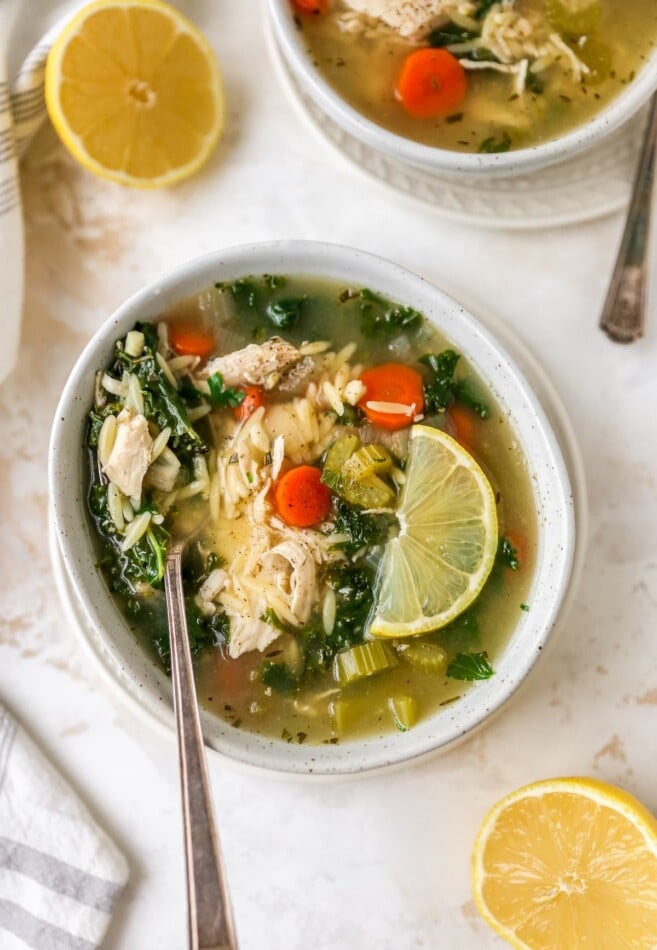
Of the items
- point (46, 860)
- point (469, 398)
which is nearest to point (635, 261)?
point (469, 398)

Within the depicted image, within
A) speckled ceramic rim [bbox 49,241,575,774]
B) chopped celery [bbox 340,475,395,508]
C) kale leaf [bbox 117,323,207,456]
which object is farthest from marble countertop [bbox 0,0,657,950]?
chopped celery [bbox 340,475,395,508]

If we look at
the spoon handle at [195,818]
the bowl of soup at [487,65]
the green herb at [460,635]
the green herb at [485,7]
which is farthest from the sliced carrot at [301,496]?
the green herb at [485,7]

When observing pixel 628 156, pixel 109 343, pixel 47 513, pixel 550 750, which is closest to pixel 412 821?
pixel 550 750

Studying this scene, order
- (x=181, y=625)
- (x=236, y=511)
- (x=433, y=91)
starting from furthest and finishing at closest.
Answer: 1. (x=433, y=91)
2. (x=236, y=511)
3. (x=181, y=625)

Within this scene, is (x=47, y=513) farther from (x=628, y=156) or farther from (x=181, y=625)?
(x=628, y=156)

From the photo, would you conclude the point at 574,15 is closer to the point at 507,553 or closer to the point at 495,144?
the point at 495,144

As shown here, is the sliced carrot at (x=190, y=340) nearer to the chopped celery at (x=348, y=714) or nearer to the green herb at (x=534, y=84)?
the chopped celery at (x=348, y=714)

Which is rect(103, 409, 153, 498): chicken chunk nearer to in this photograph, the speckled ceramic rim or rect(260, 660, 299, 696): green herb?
the speckled ceramic rim
